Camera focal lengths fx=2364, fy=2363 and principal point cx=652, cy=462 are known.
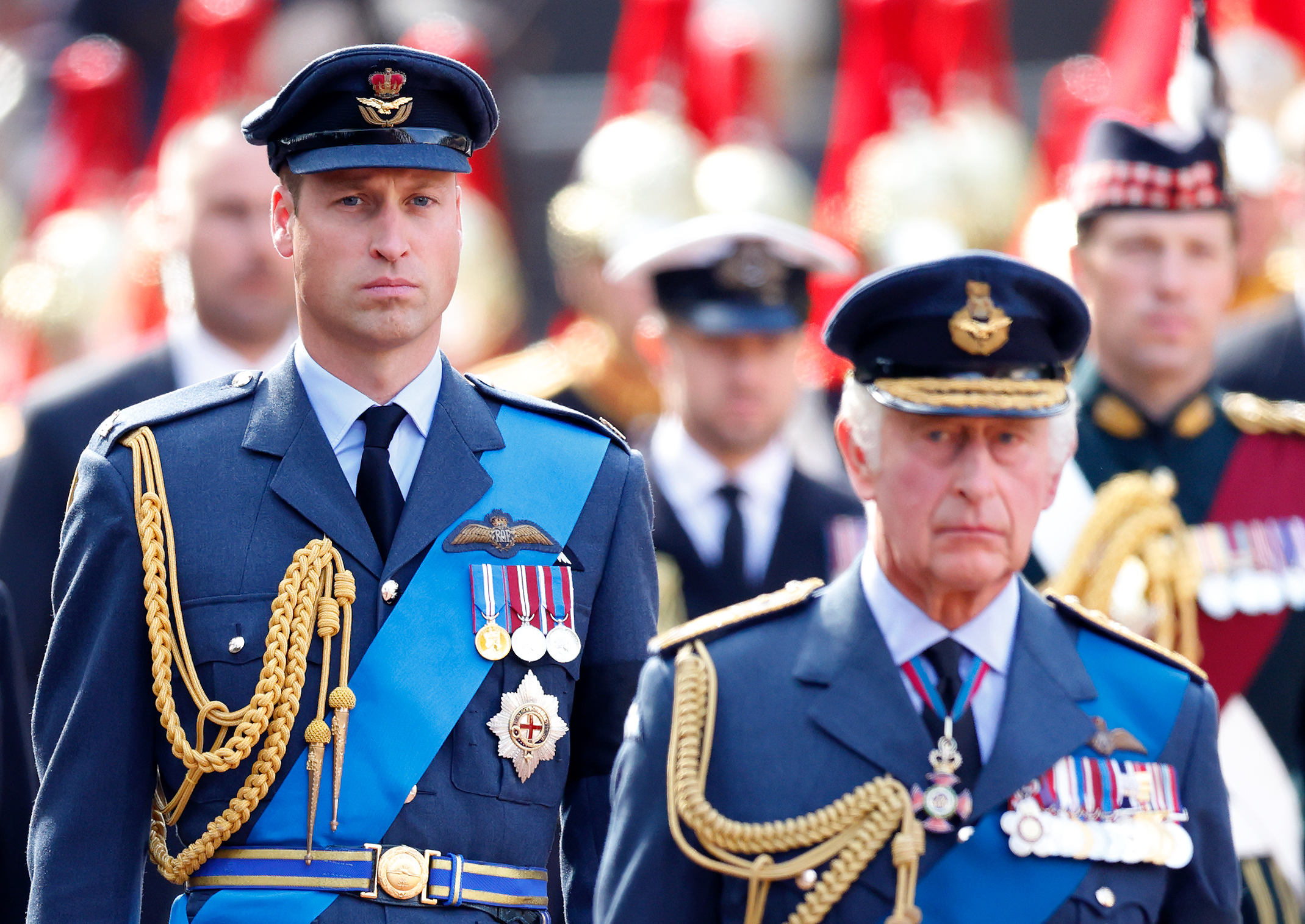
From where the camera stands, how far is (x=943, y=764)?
3656 mm

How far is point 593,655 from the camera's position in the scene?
4020 mm

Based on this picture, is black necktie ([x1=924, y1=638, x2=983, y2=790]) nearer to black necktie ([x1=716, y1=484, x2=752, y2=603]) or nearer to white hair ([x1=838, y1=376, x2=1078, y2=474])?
white hair ([x1=838, y1=376, x2=1078, y2=474])

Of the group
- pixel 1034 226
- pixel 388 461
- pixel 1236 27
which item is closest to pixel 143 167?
pixel 1034 226

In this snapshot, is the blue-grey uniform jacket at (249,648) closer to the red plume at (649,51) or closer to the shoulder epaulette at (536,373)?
the shoulder epaulette at (536,373)

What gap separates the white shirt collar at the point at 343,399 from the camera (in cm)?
392

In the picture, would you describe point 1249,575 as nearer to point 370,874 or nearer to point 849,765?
point 849,765

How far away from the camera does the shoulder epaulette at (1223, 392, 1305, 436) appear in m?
5.88

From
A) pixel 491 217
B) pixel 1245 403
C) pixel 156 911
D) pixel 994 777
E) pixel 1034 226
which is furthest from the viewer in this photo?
pixel 491 217

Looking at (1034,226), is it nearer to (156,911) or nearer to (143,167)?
(143,167)

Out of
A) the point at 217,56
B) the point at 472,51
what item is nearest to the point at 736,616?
the point at 217,56

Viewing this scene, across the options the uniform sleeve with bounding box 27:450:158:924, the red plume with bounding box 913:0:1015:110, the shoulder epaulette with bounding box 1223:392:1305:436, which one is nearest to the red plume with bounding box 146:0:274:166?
the red plume with bounding box 913:0:1015:110

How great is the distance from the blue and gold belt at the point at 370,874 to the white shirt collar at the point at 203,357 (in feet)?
8.54

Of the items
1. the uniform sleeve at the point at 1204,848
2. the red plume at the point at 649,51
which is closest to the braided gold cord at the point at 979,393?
the uniform sleeve at the point at 1204,848

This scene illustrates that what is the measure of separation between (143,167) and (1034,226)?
4851 millimetres
